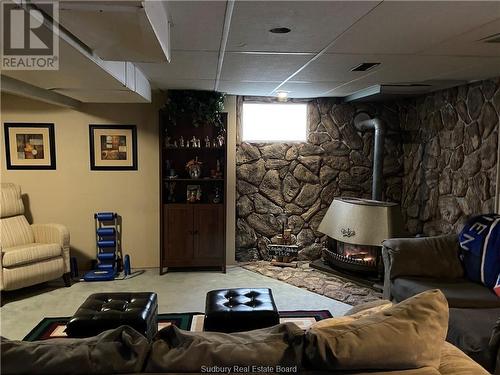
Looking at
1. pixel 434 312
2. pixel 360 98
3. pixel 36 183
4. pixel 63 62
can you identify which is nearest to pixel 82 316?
pixel 63 62

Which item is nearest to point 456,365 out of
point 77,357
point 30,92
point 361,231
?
point 77,357

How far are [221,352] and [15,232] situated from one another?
13.2 ft

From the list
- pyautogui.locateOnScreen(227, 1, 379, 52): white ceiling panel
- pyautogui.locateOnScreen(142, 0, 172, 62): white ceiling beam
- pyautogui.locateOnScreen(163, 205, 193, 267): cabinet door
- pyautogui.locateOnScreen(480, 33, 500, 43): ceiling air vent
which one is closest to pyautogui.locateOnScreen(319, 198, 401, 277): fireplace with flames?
pyautogui.locateOnScreen(163, 205, 193, 267): cabinet door

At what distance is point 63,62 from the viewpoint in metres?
2.38

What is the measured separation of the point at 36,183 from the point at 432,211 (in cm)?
482

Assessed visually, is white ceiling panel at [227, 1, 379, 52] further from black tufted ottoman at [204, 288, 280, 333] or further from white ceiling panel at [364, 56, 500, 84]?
black tufted ottoman at [204, 288, 280, 333]

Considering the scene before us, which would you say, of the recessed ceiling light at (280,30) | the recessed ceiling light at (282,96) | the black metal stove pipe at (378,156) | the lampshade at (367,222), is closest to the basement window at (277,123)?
the recessed ceiling light at (282,96)

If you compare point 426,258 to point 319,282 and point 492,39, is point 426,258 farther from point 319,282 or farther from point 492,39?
point 492,39

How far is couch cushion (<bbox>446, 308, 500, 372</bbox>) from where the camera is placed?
214 centimetres

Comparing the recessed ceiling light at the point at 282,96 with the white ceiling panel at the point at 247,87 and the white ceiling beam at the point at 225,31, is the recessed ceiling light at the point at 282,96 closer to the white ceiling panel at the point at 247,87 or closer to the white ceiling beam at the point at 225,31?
the white ceiling panel at the point at 247,87

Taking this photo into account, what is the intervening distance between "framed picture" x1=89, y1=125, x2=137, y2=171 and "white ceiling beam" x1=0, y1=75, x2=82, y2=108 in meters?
0.48

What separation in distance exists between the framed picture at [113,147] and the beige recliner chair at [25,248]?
942 millimetres

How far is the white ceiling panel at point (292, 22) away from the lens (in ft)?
6.04

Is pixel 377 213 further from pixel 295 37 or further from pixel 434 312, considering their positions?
pixel 434 312
